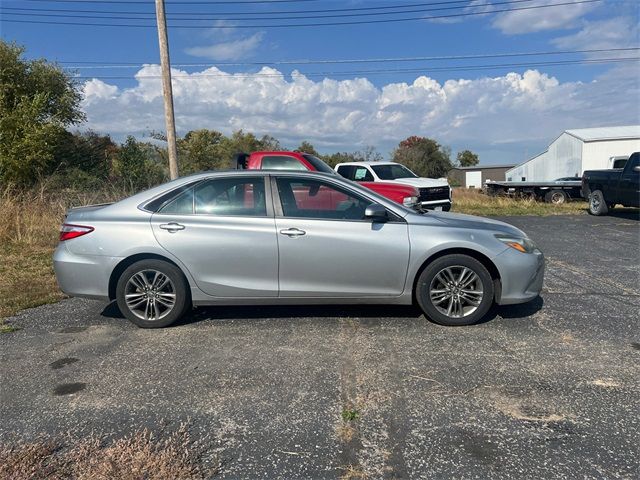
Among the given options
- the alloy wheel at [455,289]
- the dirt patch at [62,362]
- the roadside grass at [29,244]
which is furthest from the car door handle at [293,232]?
the roadside grass at [29,244]

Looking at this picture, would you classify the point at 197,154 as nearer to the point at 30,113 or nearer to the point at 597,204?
the point at 30,113

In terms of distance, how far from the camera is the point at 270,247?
15.9ft

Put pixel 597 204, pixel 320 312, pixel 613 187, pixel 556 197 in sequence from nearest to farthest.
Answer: pixel 320 312
pixel 613 187
pixel 597 204
pixel 556 197

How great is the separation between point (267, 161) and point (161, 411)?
798 centimetres

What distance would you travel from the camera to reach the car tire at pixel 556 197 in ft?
73.4

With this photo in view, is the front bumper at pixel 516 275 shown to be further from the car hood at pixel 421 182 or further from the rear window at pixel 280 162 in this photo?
the car hood at pixel 421 182

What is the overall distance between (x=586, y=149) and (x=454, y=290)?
39.2 m

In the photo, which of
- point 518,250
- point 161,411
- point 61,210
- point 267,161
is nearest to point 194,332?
point 161,411

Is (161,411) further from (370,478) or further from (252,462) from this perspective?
(370,478)

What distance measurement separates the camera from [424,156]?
66.5m

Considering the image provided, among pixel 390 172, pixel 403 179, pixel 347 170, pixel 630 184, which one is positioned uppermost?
pixel 347 170

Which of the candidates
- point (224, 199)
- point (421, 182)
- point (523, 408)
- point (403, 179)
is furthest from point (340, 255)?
point (403, 179)

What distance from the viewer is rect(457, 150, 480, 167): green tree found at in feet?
314

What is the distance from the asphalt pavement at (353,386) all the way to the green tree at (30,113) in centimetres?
1270
